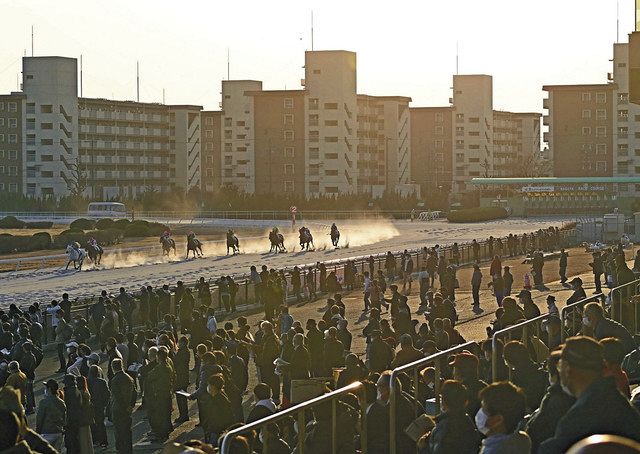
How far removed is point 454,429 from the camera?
7.77 m

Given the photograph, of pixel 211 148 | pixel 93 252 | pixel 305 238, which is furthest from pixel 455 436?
pixel 211 148

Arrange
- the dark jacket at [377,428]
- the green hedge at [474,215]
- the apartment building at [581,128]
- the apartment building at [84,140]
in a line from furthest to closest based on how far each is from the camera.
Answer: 1. the apartment building at [581,128]
2. the apartment building at [84,140]
3. the green hedge at [474,215]
4. the dark jacket at [377,428]

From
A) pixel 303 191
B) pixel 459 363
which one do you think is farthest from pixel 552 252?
pixel 303 191

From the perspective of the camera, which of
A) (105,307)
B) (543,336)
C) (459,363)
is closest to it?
(459,363)

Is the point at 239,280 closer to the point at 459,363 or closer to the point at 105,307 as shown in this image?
the point at 105,307

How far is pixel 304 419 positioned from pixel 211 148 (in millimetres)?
131231

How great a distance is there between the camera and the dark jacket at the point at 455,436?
7703 millimetres

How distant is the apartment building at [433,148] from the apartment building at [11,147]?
1789 inches

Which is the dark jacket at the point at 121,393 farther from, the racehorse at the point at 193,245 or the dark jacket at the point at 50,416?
the racehorse at the point at 193,245

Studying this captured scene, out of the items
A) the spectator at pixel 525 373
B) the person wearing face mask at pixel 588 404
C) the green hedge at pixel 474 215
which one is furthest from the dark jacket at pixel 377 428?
the green hedge at pixel 474 215

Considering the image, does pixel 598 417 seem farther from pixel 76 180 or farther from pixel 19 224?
pixel 76 180

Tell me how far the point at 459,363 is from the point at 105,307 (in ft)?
57.5

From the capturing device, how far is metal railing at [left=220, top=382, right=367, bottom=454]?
280 inches

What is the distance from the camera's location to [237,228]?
3221 inches
